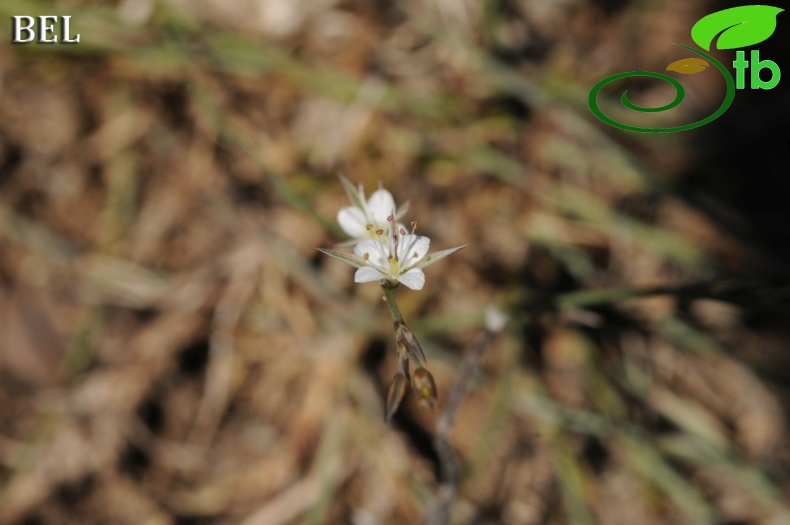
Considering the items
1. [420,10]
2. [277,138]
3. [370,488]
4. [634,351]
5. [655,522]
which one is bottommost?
[655,522]

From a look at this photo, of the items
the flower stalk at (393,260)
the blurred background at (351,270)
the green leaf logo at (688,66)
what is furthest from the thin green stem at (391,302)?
the green leaf logo at (688,66)

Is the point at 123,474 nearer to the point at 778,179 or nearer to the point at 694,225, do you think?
the point at 694,225

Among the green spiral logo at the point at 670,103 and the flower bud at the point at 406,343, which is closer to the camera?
the flower bud at the point at 406,343

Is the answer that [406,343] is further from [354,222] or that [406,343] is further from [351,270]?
[351,270]

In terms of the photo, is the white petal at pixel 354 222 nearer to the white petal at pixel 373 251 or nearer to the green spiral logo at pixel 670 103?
the white petal at pixel 373 251

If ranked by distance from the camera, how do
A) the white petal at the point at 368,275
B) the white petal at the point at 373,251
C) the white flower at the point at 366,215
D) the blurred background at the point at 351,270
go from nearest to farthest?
the white petal at the point at 368,275
the white petal at the point at 373,251
the white flower at the point at 366,215
the blurred background at the point at 351,270

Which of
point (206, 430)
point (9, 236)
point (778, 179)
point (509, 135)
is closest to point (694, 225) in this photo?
point (778, 179)
